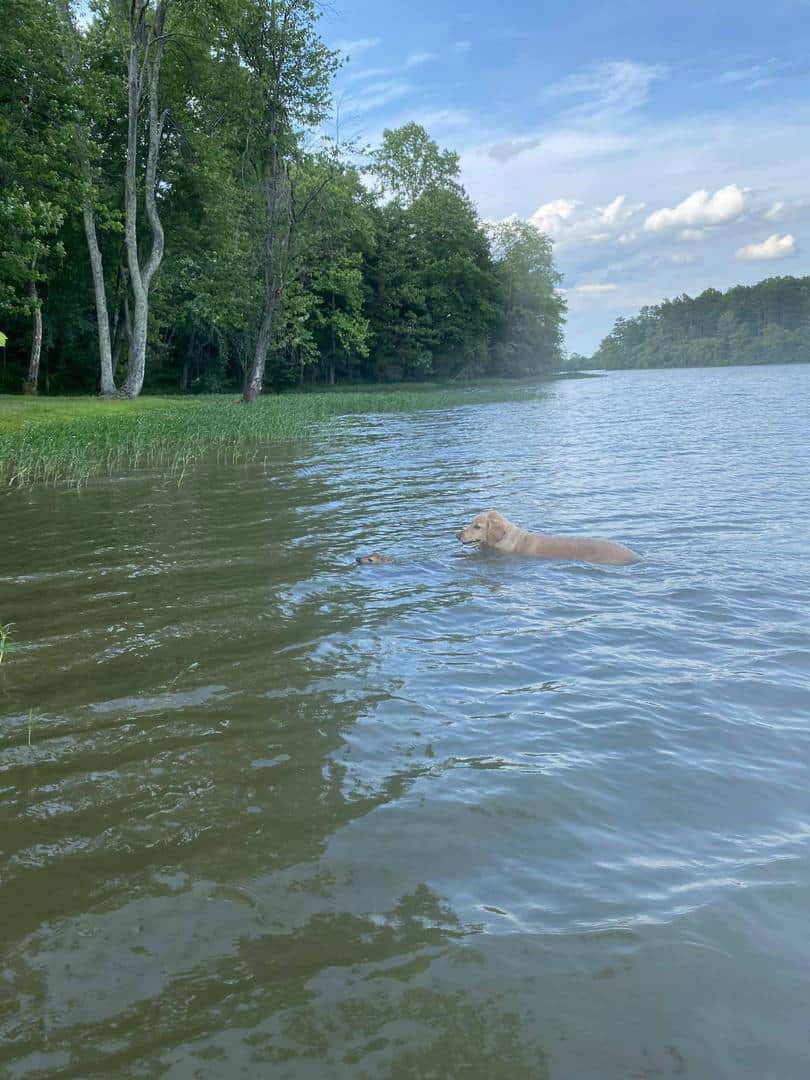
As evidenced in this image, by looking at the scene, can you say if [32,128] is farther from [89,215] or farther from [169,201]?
[169,201]

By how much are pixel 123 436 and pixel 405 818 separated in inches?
681

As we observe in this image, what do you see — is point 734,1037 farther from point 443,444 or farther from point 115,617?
point 443,444

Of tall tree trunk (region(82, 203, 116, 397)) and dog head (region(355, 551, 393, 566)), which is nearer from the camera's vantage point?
dog head (region(355, 551, 393, 566))

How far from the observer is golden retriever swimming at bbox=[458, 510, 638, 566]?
8852mm

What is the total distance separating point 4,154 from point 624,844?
32881 mm

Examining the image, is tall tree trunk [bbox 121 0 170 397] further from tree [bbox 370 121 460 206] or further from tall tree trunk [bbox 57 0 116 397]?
tree [bbox 370 121 460 206]

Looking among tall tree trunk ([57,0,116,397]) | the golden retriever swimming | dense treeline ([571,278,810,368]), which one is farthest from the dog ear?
dense treeline ([571,278,810,368])

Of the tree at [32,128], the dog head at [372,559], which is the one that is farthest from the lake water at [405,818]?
the tree at [32,128]

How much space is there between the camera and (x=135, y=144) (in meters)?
32.2

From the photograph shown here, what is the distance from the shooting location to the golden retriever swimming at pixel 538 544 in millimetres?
8852

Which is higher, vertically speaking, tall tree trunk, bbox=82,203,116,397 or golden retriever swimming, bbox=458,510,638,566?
tall tree trunk, bbox=82,203,116,397

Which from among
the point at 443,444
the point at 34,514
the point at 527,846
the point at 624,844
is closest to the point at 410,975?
the point at 527,846

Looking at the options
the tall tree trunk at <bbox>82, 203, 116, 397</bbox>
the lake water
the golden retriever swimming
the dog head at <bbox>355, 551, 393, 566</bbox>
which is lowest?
the lake water

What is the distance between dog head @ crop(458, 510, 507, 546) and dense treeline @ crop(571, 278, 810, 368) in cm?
14152
